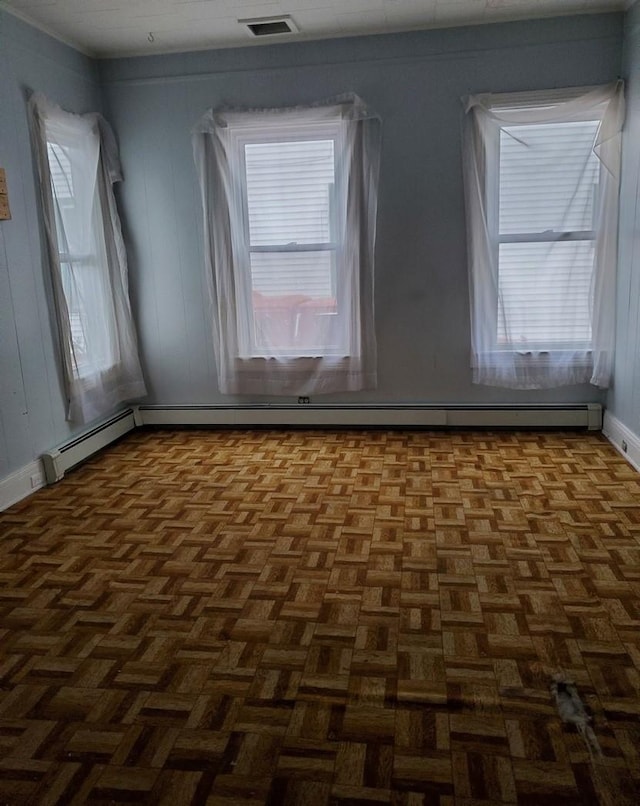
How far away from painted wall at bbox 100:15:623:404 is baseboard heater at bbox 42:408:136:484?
0.39 meters

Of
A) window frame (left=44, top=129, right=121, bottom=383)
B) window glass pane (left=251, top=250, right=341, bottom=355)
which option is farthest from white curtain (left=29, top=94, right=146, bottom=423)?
window glass pane (left=251, top=250, right=341, bottom=355)

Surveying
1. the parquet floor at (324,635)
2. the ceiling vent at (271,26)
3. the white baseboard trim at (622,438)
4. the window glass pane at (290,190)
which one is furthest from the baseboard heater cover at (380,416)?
the ceiling vent at (271,26)

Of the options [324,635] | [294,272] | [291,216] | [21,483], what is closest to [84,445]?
[21,483]

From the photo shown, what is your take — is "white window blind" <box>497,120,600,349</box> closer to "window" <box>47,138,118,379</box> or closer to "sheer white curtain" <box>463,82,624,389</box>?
"sheer white curtain" <box>463,82,624,389</box>

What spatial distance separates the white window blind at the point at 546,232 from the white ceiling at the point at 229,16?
628 mm

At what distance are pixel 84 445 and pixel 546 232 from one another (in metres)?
2.95

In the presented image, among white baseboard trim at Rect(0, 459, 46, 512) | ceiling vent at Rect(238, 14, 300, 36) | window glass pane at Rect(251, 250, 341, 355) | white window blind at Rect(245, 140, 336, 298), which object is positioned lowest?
white baseboard trim at Rect(0, 459, 46, 512)

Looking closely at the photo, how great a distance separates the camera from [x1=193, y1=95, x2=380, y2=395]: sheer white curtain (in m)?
4.11

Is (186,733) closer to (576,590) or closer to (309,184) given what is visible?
(576,590)

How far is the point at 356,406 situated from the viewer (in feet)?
14.5

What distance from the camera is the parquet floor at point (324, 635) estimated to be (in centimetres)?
163

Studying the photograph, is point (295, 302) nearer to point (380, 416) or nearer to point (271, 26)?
point (380, 416)

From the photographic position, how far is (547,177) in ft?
13.0

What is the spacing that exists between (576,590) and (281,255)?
2.72 metres
